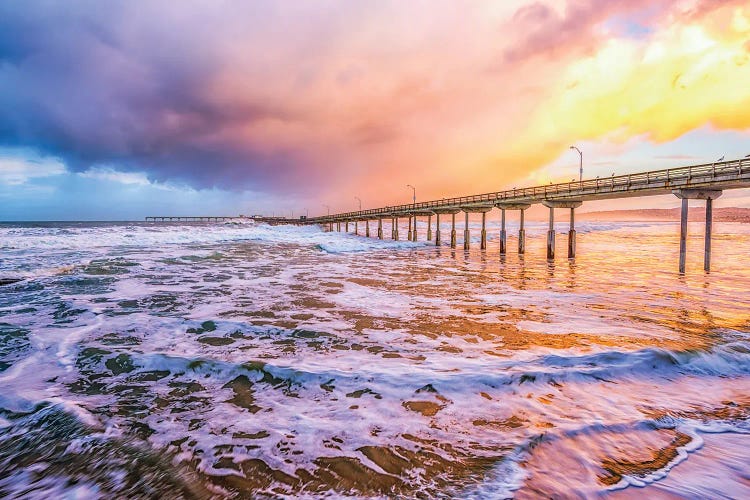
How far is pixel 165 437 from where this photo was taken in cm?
483

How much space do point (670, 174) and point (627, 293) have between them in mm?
12935

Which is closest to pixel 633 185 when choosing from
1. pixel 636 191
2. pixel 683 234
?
pixel 636 191

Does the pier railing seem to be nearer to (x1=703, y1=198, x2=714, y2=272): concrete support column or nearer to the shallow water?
(x1=703, y1=198, x2=714, y2=272): concrete support column

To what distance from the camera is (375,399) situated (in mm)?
5977

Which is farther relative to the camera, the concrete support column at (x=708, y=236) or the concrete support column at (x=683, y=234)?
the concrete support column at (x=708, y=236)

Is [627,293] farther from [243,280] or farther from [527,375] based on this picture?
[243,280]

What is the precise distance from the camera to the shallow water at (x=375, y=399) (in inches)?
158

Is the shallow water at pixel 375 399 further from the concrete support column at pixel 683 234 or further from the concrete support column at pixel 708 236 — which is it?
the concrete support column at pixel 708 236

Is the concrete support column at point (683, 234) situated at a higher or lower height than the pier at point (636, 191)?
lower

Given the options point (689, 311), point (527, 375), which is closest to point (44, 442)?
point (527, 375)

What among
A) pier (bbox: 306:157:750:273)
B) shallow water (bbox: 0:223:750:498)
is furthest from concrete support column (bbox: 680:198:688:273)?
shallow water (bbox: 0:223:750:498)

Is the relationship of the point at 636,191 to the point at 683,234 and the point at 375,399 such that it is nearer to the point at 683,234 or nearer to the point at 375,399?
the point at 683,234

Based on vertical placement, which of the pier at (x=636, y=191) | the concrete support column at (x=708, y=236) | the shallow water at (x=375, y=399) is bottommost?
the shallow water at (x=375, y=399)

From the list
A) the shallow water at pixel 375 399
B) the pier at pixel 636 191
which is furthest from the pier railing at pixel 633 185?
the shallow water at pixel 375 399
